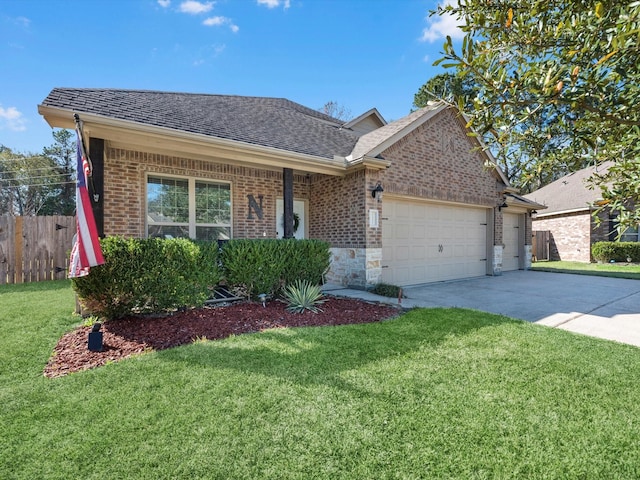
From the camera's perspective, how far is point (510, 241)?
523 inches

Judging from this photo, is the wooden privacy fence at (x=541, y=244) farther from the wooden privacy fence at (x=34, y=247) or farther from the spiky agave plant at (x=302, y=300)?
the wooden privacy fence at (x=34, y=247)

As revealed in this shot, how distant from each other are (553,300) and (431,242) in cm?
343

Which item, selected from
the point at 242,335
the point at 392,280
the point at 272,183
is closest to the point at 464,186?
the point at 392,280

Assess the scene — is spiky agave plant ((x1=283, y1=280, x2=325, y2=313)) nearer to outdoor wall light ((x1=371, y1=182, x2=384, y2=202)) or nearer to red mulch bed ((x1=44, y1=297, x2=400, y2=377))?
red mulch bed ((x1=44, y1=297, x2=400, y2=377))

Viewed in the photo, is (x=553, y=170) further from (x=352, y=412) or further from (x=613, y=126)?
(x=352, y=412)

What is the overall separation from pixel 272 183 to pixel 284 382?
679 centimetres

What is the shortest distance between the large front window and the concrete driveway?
3.44 meters

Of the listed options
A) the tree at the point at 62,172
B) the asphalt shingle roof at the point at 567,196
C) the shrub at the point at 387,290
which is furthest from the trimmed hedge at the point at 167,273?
the tree at the point at 62,172

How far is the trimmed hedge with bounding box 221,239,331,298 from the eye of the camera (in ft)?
19.7

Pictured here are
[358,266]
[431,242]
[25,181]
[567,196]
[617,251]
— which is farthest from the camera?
[25,181]

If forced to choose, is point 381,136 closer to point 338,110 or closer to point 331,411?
point 331,411

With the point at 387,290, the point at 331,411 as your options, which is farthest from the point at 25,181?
the point at 331,411

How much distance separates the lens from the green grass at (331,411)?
205 centimetres

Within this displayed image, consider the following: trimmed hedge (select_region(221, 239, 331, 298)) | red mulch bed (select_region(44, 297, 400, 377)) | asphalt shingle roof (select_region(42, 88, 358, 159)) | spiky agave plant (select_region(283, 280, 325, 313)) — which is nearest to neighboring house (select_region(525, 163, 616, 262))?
asphalt shingle roof (select_region(42, 88, 358, 159))
